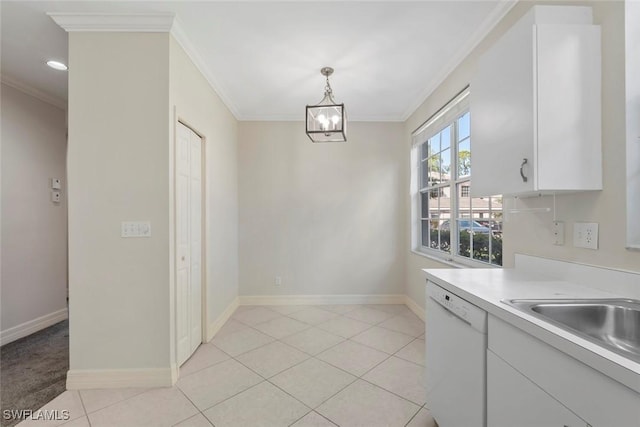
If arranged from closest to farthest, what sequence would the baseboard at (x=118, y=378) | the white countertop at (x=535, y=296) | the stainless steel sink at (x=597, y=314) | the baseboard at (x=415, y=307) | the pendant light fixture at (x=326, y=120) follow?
the white countertop at (x=535, y=296), the stainless steel sink at (x=597, y=314), the baseboard at (x=118, y=378), the pendant light fixture at (x=326, y=120), the baseboard at (x=415, y=307)

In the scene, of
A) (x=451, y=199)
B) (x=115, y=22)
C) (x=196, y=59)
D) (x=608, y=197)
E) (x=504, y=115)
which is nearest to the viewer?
(x=608, y=197)

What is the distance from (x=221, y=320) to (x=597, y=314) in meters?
3.17

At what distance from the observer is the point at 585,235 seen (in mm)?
1331

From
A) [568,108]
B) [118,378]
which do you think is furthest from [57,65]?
[568,108]

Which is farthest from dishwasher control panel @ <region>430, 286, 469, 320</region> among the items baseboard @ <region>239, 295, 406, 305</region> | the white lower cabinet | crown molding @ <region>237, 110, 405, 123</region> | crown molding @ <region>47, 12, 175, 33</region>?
crown molding @ <region>237, 110, 405, 123</region>

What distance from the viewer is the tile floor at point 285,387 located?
1.68 m

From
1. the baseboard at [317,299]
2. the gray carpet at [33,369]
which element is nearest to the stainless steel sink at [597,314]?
the baseboard at [317,299]

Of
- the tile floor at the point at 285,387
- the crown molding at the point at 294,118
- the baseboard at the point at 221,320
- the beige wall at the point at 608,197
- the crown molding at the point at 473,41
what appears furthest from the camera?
the crown molding at the point at 294,118

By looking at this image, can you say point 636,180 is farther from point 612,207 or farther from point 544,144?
point 544,144

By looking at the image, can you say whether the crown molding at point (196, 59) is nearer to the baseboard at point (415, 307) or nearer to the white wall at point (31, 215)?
the white wall at point (31, 215)

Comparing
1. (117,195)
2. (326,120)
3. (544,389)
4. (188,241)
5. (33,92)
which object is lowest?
(544,389)

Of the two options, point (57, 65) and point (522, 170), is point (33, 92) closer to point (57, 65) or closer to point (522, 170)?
point (57, 65)

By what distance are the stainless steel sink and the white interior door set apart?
7.52ft

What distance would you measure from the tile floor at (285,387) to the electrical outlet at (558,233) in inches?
50.4
